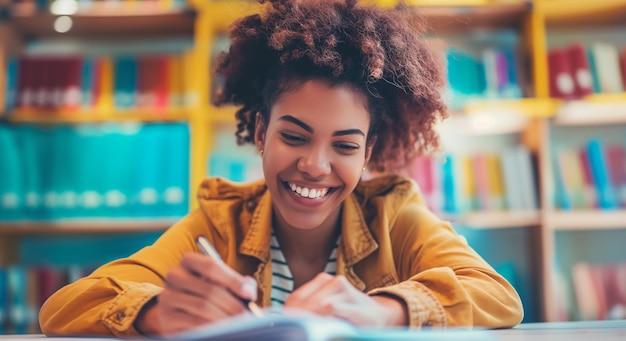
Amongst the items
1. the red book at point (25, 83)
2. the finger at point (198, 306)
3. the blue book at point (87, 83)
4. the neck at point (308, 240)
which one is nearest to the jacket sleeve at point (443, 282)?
the neck at point (308, 240)

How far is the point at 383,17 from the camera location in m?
1.19

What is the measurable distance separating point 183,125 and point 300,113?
160 centimetres

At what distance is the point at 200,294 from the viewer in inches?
28.9

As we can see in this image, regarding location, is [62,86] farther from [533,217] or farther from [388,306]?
Result: [388,306]

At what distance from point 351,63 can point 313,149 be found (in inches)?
7.0

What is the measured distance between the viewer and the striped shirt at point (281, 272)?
3.83 feet

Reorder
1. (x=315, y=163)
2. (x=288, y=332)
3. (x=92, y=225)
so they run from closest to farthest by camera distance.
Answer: (x=288, y=332) < (x=315, y=163) < (x=92, y=225)

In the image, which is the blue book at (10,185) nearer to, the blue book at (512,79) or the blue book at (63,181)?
the blue book at (63,181)

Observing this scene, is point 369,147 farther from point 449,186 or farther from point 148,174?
point 148,174

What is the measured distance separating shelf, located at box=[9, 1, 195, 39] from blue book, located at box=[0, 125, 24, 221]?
0.63 meters

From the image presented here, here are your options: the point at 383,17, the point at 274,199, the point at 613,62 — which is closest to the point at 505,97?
the point at 613,62

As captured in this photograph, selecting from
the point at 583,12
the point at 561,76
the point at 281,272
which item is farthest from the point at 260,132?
the point at 583,12

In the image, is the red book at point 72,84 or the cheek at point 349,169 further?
the red book at point 72,84

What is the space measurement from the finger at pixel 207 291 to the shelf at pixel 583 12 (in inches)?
93.5
